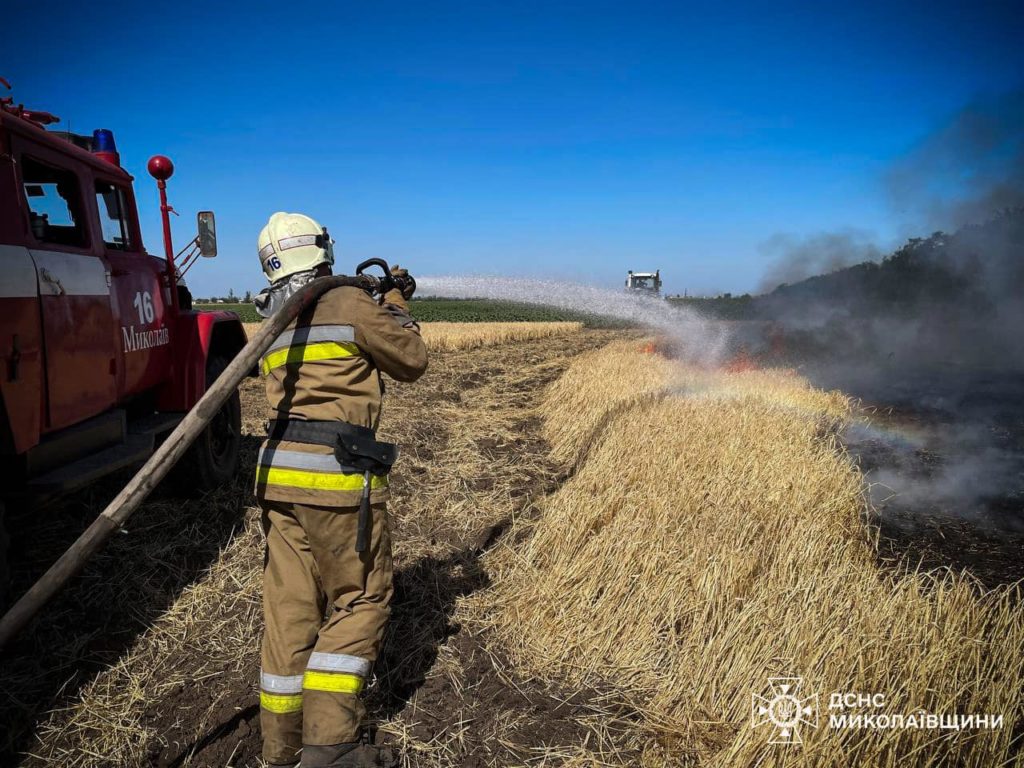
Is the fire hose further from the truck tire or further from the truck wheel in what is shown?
the truck tire

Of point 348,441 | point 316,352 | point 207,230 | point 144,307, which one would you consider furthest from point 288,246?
point 207,230

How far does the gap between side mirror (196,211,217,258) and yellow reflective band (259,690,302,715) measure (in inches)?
157

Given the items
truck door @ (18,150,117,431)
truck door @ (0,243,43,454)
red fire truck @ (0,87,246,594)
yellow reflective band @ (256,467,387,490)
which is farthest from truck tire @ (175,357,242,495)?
yellow reflective band @ (256,467,387,490)

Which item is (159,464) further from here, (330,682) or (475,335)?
(475,335)

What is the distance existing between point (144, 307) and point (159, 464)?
103 inches

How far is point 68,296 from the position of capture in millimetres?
3465

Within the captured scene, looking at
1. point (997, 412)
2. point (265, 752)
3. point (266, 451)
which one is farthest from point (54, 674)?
point (997, 412)

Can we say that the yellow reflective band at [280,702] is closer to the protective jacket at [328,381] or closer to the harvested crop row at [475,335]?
the protective jacket at [328,381]

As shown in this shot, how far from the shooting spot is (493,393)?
11445mm

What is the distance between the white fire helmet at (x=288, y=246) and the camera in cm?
275

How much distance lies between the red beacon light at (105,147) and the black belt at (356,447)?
12.0 feet

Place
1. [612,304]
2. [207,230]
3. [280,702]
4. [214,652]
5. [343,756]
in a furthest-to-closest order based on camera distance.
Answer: [612,304], [207,230], [214,652], [280,702], [343,756]

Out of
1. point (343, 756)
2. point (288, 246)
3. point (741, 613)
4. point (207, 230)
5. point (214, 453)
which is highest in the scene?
point (207, 230)

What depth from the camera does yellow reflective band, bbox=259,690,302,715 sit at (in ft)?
7.79
